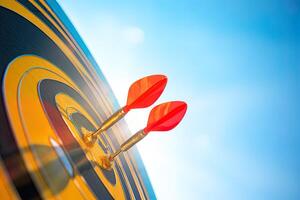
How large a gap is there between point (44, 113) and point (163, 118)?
81cm

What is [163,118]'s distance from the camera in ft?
5.96

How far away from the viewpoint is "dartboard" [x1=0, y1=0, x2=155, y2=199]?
2.98 ft

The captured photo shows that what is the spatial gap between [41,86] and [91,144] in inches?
21.1

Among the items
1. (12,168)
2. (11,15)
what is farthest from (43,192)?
(11,15)

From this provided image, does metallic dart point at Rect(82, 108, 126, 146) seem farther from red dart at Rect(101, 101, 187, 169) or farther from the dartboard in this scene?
red dart at Rect(101, 101, 187, 169)

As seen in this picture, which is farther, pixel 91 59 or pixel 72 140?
pixel 91 59

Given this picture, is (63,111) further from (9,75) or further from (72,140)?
(9,75)

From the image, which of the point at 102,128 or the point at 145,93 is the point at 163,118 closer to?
the point at 145,93

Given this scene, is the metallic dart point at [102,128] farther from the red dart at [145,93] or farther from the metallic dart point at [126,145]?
the metallic dart point at [126,145]

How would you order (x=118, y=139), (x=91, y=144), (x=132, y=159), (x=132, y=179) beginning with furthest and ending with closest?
(x=132, y=159), (x=118, y=139), (x=132, y=179), (x=91, y=144)

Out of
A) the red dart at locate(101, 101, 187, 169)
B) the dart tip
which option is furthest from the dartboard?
the red dart at locate(101, 101, 187, 169)

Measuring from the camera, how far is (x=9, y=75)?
1.14 metres

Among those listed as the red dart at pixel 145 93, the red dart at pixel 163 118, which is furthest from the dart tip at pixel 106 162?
the red dart at pixel 145 93

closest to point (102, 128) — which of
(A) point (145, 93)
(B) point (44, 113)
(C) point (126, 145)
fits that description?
(C) point (126, 145)
